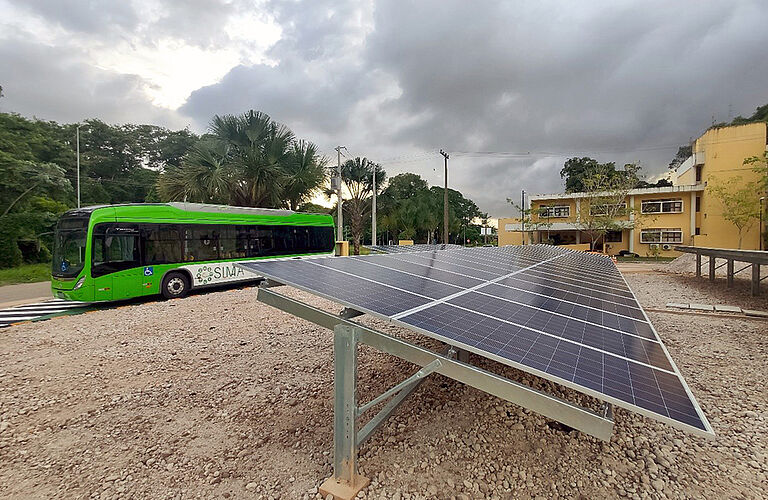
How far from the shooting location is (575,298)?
468cm

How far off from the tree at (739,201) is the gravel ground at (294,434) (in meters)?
30.7

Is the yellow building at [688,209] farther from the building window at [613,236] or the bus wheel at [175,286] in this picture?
the bus wheel at [175,286]

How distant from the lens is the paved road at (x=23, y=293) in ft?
36.9

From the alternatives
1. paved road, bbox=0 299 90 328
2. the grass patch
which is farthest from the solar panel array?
the grass patch

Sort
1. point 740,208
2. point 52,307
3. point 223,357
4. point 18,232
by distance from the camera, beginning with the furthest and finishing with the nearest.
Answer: point 740,208 → point 18,232 → point 52,307 → point 223,357

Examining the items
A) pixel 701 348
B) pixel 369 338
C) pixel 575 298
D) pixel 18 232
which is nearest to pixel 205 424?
pixel 369 338

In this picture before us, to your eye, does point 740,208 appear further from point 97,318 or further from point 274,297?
point 97,318

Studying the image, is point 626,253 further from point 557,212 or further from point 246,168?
point 246,168

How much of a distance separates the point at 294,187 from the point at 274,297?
57.5 feet

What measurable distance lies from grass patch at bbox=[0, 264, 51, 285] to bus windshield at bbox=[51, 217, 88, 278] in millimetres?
8527

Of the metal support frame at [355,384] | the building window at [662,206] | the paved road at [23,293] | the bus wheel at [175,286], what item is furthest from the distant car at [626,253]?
the paved road at [23,293]

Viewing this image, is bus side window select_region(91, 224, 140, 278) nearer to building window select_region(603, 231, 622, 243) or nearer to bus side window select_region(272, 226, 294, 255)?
bus side window select_region(272, 226, 294, 255)

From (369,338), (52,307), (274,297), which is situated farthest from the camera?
(52,307)

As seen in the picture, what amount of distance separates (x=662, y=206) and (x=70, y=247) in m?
42.0
